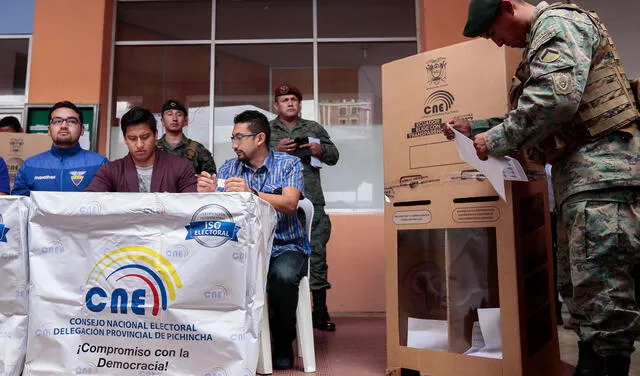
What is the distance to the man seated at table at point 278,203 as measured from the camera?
2158 mm

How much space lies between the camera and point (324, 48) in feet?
15.4

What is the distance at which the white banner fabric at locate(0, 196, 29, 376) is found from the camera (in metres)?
1.79

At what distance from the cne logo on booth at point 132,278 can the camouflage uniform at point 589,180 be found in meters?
1.23

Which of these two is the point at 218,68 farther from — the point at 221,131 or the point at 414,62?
the point at 414,62

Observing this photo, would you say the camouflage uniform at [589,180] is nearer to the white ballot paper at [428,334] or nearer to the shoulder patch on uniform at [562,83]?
the shoulder patch on uniform at [562,83]

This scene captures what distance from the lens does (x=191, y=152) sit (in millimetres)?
3410

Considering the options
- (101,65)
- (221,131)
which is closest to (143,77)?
(101,65)

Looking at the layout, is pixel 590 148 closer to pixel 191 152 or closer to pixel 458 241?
pixel 458 241

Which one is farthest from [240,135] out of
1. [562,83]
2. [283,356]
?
[562,83]

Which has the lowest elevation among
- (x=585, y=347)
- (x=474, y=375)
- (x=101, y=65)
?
(x=474, y=375)

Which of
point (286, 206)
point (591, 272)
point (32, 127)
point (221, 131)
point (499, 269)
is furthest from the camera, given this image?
point (221, 131)

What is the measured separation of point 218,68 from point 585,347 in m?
3.88

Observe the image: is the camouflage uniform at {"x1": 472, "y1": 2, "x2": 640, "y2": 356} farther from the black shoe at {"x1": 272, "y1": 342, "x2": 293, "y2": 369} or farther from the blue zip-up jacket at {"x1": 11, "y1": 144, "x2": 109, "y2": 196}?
the blue zip-up jacket at {"x1": 11, "y1": 144, "x2": 109, "y2": 196}

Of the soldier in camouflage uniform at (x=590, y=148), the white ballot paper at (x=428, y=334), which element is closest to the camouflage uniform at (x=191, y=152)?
the white ballot paper at (x=428, y=334)
